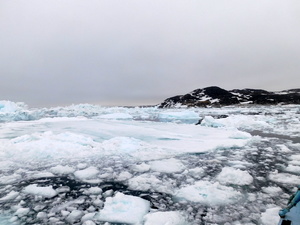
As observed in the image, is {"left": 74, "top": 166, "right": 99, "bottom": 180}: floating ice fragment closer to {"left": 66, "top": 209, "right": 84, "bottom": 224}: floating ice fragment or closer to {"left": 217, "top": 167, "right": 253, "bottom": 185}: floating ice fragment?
{"left": 66, "top": 209, "right": 84, "bottom": 224}: floating ice fragment

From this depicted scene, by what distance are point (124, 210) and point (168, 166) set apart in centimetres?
173

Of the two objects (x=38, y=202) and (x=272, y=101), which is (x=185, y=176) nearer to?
(x=38, y=202)

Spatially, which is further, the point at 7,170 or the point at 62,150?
the point at 62,150

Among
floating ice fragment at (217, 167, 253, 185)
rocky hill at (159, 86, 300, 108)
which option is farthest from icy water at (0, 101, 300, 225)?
rocky hill at (159, 86, 300, 108)

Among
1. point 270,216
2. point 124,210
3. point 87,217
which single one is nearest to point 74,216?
point 87,217

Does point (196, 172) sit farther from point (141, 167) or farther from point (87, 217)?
point (87, 217)

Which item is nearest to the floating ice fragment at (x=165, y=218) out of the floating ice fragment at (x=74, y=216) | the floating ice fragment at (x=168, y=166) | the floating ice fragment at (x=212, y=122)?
the floating ice fragment at (x=74, y=216)

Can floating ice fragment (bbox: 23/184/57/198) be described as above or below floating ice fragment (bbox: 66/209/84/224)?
above

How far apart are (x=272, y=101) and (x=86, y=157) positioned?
2503 inches

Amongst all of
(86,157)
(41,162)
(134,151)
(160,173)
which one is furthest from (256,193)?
(41,162)

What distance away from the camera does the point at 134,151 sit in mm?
5016

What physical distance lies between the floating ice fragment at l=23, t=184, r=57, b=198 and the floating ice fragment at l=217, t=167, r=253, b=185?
241 cm

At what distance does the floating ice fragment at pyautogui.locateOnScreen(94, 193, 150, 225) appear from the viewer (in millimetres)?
2020

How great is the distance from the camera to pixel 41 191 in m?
2.65
